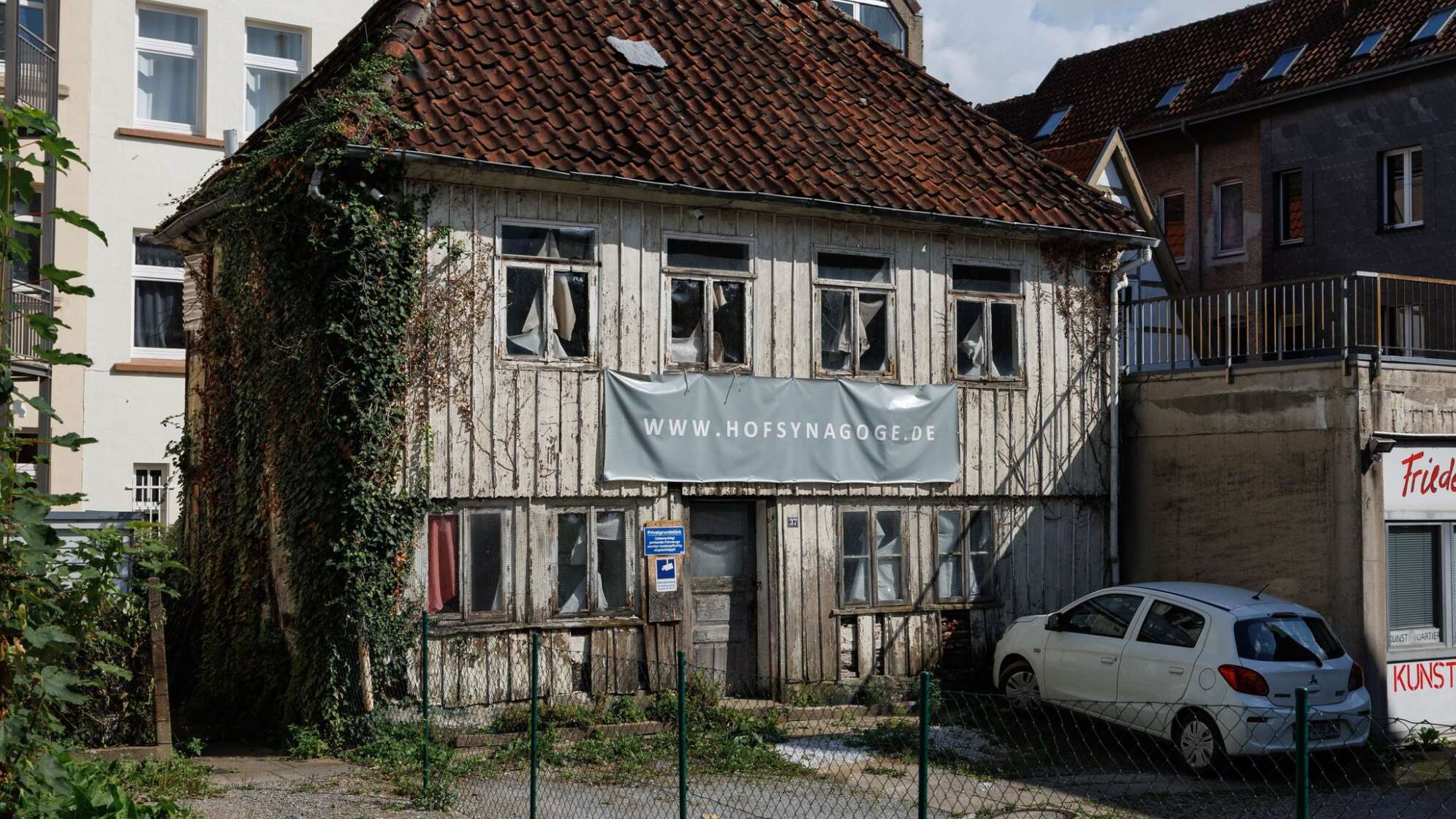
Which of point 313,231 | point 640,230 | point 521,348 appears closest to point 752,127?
point 640,230

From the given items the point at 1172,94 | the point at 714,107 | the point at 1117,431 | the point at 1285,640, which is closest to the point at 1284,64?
the point at 1172,94

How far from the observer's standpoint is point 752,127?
16172 millimetres

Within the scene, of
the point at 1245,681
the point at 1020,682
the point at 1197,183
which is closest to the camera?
the point at 1245,681

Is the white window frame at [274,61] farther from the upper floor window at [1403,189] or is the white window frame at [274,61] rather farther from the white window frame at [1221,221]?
the upper floor window at [1403,189]

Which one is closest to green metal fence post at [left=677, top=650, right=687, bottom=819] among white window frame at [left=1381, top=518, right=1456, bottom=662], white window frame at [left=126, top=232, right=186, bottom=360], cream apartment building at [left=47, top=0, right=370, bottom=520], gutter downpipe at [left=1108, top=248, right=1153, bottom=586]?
gutter downpipe at [left=1108, top=248, right=1153, bottom=586]

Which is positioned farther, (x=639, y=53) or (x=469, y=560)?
(x=639, y=53)

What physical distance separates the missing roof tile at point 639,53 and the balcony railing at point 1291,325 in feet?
21.4

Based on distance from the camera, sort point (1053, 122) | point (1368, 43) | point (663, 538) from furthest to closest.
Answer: point (1053, 122), point (1368, 43), point (663, 538)

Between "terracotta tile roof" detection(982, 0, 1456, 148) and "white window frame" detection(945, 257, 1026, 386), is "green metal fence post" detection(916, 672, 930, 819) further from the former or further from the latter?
"terracotta tile roof" detection(982, 0, 1456, 148)

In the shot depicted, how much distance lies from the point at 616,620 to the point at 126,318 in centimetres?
1112

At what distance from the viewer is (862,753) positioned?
13320 millimetres

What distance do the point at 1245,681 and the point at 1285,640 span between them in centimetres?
72

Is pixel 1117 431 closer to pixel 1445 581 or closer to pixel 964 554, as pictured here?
pixel 964 554

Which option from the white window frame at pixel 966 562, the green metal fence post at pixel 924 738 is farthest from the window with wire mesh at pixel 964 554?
the green metal fence post at pixel 924 738
